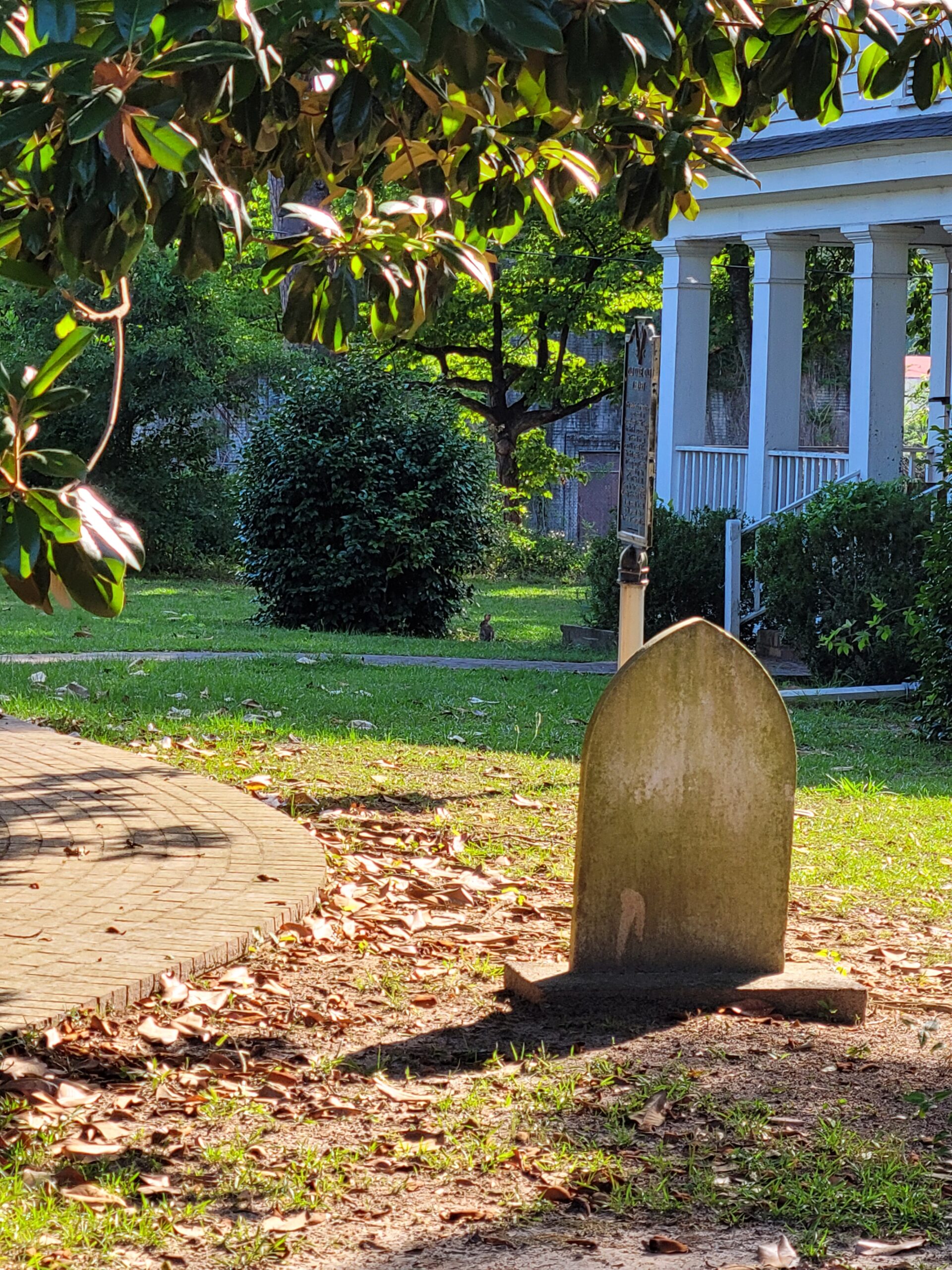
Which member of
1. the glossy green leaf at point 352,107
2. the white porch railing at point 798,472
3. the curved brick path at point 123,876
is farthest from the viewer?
the white porch railing at point 798,472

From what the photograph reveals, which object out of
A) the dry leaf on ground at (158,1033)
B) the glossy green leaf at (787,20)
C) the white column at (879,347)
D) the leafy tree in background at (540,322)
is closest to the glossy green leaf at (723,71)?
the glossy green leaf at (787,20)

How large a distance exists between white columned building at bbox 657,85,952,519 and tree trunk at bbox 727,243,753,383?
12845 millimetres

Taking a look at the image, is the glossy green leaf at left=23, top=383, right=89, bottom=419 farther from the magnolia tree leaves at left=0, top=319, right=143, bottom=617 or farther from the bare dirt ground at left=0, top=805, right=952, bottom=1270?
the bare dirt ground at left=0, top=805, right=952, bottom=1270

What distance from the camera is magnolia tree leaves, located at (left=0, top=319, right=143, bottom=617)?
2922 millimetres

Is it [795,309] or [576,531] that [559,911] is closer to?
[795,309]

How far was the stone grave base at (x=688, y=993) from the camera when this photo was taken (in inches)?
183

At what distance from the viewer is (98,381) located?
80.8 ft

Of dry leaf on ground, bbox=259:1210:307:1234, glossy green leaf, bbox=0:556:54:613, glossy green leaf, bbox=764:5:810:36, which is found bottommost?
dry leaf on ground, bbox=259:1210:307:1234

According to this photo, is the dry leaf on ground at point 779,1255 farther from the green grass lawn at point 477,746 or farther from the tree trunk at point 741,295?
the tree trunk at point 741,295

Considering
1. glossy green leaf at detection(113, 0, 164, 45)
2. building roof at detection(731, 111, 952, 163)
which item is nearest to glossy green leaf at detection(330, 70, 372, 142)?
glossy green leaf at detection(113, 0, 164, 45)

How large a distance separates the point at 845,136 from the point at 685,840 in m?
13.0

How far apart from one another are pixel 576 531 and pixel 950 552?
Answer: 112 ft

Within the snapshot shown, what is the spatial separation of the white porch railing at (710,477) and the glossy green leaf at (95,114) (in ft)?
50.8

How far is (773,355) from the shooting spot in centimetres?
1717
